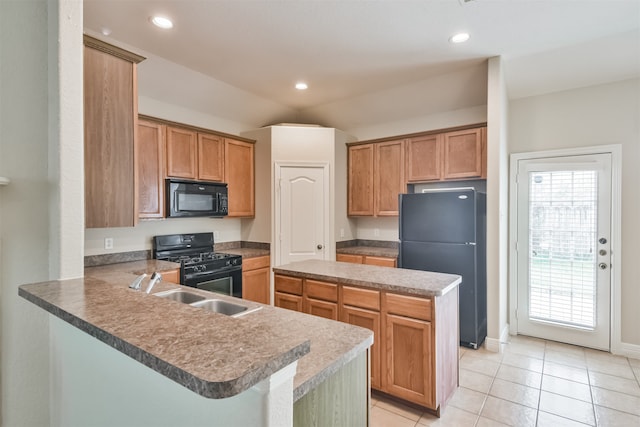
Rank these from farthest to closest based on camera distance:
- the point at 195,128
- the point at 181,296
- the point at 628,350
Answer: the point at 195,128
the point at 628,350
the point at 181,296

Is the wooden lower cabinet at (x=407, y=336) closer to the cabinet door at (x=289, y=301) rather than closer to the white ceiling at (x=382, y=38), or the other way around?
the cabinet door at (x=289, y=301)

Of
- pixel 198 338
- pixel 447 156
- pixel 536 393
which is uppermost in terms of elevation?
pixel 447 156

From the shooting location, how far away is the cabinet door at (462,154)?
369cm

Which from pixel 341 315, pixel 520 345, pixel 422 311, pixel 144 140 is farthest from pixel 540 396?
pixel 144 140

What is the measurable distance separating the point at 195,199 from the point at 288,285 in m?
1.74

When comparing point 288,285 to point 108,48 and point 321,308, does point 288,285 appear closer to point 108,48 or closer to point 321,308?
point 321,308

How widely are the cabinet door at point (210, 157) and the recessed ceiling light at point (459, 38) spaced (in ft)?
9.11

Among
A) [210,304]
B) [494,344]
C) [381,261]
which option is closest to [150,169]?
[210,304]

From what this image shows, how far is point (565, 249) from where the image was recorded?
11.5 ft

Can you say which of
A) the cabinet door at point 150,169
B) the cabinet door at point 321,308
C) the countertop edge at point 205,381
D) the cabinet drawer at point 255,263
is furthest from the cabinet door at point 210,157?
the countertop edge at point 205,381

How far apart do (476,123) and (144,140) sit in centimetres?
362

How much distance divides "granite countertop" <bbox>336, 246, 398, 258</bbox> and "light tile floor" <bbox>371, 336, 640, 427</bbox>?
135cm

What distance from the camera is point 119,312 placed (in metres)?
0.98

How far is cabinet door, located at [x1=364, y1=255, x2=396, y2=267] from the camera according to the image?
4034 mm
